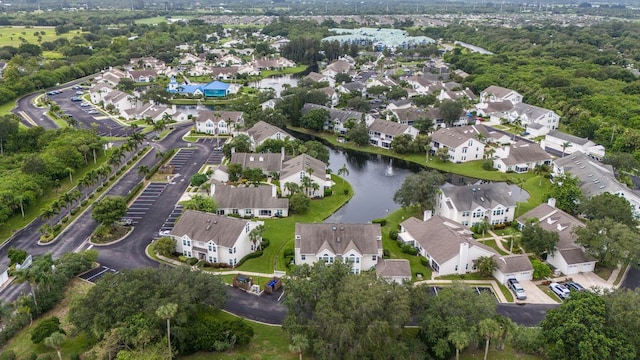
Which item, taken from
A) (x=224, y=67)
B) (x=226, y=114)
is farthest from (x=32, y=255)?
(x=224, y=67)

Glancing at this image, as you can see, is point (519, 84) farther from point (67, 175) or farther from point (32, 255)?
point (32, 255)

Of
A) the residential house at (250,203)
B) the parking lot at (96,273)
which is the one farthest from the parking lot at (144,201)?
the parking lot at (96,273)

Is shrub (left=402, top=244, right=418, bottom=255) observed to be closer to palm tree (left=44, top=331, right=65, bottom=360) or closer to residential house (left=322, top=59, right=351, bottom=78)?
palm tree (left=44, top=331, right=65, bottom=360)

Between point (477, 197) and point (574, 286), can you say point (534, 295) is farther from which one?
point (477, 197)

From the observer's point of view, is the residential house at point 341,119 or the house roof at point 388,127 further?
the residential house at point 341,119

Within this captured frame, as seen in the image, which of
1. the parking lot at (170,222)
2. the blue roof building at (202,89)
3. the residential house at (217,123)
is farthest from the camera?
the blue roof building at (202,89)

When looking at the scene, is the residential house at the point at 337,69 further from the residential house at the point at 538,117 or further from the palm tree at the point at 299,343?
the palm tree at the point at 299,343
